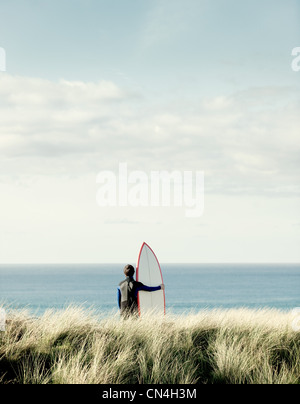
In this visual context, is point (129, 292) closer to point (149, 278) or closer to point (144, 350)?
point (144, 350)

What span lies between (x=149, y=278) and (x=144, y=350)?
470 cm

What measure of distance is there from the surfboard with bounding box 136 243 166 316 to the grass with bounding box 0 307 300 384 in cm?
240

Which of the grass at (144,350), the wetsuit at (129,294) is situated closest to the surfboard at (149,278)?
the wetsuit at (129,294)

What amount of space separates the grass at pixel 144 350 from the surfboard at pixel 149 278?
2398 mm

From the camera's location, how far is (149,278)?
11.6 meters

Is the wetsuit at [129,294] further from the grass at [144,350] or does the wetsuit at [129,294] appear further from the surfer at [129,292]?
the grass at [144,350]

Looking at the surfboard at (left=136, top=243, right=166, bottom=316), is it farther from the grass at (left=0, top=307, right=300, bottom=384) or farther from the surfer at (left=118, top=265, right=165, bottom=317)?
the grass at (left=0, top=307, right=300, bottom=384)

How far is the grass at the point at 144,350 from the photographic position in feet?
20.5
